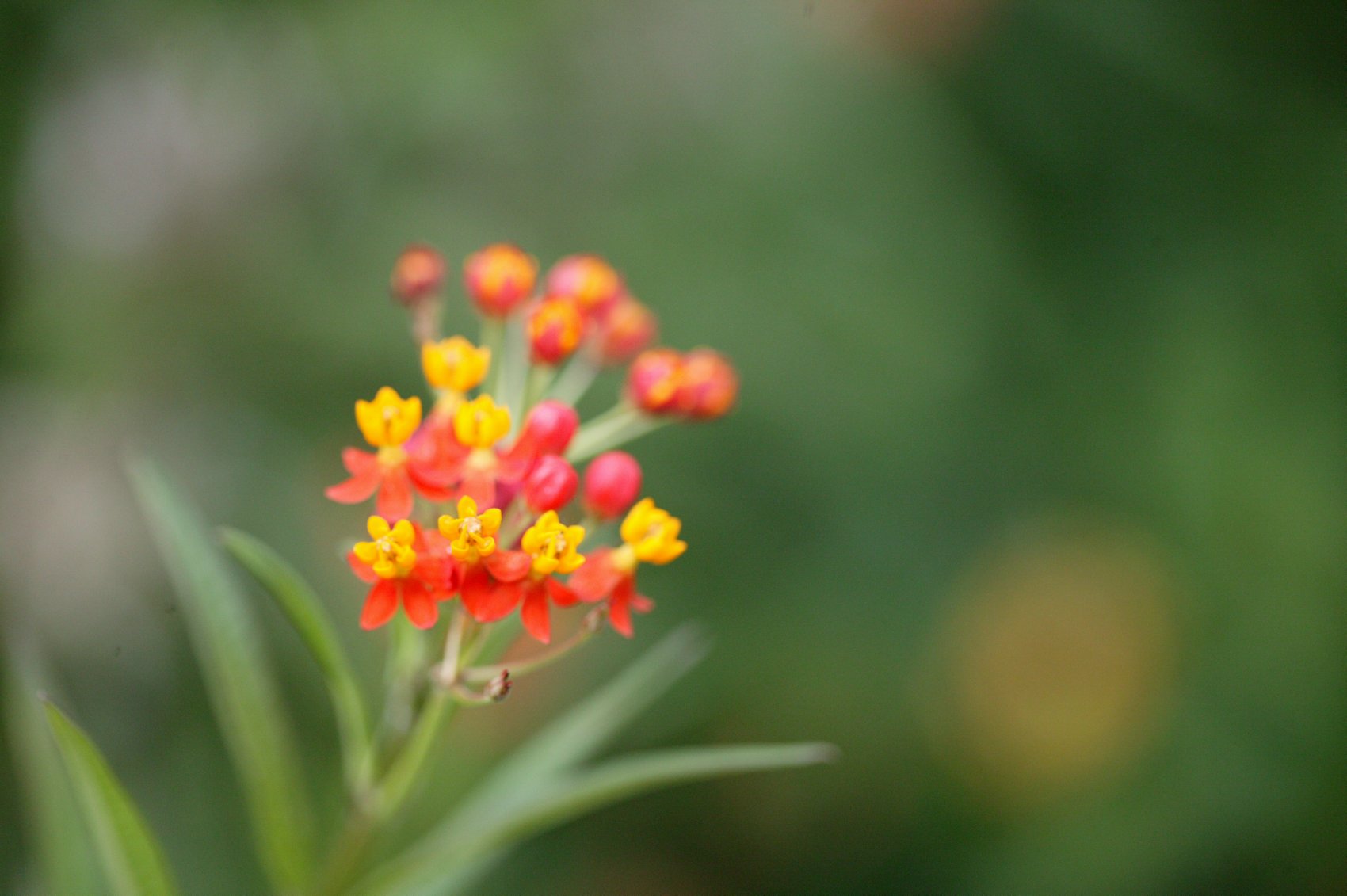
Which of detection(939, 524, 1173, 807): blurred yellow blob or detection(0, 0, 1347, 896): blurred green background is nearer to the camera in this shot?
detection(0, 0, 1347, 896): blurred green background

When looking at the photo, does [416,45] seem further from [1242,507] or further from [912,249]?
[1242,507]

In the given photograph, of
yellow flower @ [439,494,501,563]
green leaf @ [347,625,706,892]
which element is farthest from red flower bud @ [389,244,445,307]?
green leaf @ [347,625,706,892]

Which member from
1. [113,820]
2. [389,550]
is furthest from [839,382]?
[113,820]

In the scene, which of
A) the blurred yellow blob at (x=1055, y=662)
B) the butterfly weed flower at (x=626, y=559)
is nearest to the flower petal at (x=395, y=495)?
the butterfly weed flower at (x=626, y=559)

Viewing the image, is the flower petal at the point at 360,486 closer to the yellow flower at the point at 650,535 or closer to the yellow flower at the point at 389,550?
the yellow flower at the point at 389,550

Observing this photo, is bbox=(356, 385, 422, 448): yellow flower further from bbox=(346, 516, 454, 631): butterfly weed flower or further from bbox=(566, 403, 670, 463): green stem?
bbox=(566, 403, 670, 463): green stem

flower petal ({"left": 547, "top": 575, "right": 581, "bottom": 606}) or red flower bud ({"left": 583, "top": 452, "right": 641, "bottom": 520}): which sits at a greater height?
red flower bud ({"left": 583, "top": 452, "right": 641, "bottom": 520})

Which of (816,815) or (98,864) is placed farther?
(816,815)

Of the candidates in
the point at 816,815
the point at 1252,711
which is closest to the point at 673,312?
the point at 816,815
